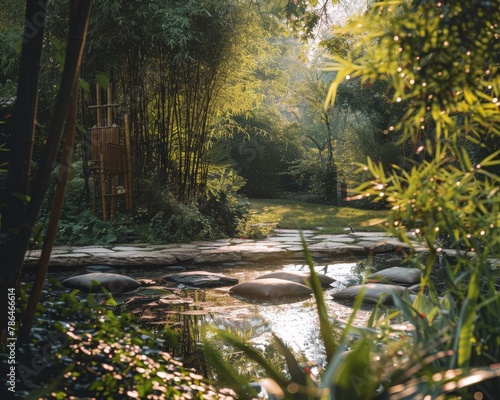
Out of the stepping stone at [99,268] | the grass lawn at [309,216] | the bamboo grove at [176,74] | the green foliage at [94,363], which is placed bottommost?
the grass lawn at [309,216]

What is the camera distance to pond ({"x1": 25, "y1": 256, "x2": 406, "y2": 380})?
3.30 meters

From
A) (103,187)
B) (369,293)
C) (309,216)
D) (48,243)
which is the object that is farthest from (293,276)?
(309,216)

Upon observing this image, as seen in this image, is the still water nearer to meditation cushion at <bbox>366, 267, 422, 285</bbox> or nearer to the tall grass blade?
meditation cushion at <bbox>366, 267, 422, 285</bbox>

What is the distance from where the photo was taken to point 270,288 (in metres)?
4.77

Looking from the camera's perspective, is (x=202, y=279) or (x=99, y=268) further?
(x=99, y=268)

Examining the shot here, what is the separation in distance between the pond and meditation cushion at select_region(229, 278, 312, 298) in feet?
0.38

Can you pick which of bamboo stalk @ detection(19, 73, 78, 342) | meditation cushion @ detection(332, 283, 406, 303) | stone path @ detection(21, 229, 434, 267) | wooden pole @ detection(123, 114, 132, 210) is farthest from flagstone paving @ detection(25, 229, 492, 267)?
bamboo stalk @ detection(19, 73, 78, 342)

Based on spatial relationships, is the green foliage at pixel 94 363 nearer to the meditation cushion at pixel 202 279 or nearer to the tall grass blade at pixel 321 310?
the tall grass blade at pixel 321 310

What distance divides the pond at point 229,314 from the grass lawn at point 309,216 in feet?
12.2

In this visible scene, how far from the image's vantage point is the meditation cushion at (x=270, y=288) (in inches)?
187

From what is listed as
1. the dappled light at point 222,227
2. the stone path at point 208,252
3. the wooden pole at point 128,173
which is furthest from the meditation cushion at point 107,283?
the wooden pole at point 128,173

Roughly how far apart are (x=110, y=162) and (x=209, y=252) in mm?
2156

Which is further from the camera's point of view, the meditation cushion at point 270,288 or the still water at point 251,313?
the meditation cushion at point 270,288

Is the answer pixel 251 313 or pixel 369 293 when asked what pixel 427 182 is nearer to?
pixel 251 313
